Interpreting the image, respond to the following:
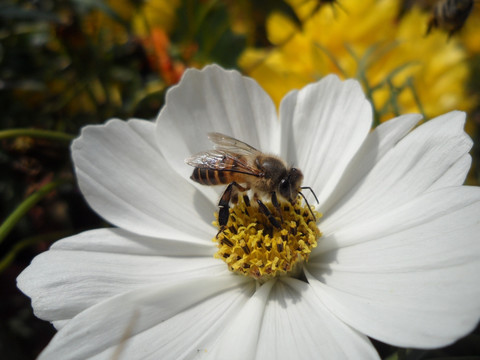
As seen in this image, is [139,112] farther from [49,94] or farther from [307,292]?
[307,292]

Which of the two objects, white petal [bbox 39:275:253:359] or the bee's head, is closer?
white petal [bbox 39:275:253:359]

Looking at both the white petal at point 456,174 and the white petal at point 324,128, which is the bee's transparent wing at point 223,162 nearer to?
the white petal at point 324,128

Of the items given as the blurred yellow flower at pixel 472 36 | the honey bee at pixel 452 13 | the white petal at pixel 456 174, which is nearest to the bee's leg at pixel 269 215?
the white petal at pixel 456 174

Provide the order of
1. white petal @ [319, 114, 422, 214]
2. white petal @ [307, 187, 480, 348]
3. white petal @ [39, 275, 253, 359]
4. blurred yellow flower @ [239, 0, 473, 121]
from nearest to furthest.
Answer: white petal @ [307, 187, 480, 348] → white petal @ [39, 275, 253, 359] → white petal @ [319, 114, 422, 214] → blurred yellow flower @ [239, 0, 473, 121]

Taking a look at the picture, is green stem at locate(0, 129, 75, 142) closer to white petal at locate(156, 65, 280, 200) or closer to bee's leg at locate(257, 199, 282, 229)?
white petal at locate(156, 65, 280, 200)

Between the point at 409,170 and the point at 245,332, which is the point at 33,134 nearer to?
the point at 245,332

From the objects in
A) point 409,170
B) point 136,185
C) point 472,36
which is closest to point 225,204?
point 136,185

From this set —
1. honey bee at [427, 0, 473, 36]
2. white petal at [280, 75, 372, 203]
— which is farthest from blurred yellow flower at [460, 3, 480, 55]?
white petal at [280, 75, 372, 203]
